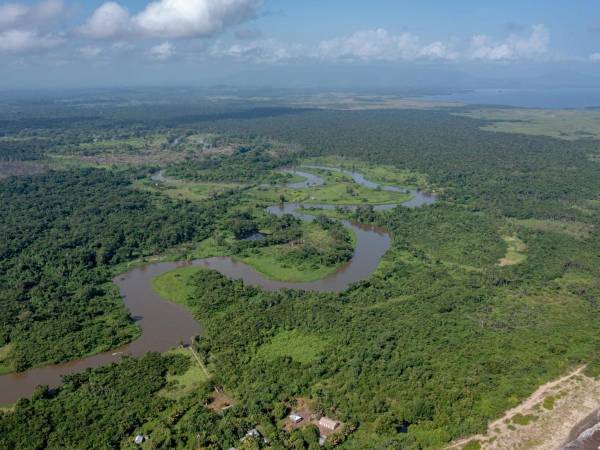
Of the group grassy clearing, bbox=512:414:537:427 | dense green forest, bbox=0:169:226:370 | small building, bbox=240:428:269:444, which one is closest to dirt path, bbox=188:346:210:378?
dense green forest, bbox=0:169:226:370

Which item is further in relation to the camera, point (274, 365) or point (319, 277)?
point (319, 277)

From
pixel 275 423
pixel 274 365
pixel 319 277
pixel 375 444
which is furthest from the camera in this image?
pixel 319 277

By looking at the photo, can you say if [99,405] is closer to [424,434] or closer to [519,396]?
[424,434]

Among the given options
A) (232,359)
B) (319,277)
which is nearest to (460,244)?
(319,277)

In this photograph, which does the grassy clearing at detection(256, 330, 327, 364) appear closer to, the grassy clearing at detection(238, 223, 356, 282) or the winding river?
the winding river

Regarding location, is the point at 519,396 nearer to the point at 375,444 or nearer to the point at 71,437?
the point at 375,444

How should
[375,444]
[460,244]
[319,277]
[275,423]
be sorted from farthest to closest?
[460,244] < [319,277] < [275,423] < [375,444]

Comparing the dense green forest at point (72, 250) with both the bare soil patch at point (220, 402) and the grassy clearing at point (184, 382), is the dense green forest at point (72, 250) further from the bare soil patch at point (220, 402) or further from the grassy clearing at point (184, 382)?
the bare soil patch at point (220, 402)
